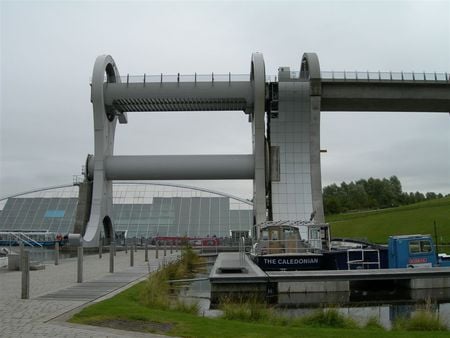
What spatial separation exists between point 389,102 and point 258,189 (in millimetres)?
12808

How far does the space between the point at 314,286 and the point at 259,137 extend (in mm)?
23282

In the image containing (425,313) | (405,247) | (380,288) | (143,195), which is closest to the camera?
(425,313)

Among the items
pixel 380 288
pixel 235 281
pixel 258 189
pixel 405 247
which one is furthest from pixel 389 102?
pixel 235 281

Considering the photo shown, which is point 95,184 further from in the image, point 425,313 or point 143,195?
point 425,313

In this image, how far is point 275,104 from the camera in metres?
43.2

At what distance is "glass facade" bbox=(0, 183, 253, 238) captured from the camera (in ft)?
208

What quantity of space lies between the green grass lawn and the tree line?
404 feet

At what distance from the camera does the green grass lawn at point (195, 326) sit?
9.45 m

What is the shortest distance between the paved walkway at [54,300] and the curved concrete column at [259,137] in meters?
19.0

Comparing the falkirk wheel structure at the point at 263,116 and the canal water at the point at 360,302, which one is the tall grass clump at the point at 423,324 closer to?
the canal water at the point at 360,302

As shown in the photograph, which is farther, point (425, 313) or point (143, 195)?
point (143, 195)

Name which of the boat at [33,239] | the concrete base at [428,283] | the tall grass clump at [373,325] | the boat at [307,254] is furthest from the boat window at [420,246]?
the boat at [33,239]

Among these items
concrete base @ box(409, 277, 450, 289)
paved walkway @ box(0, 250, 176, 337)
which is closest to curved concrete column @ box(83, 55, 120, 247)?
paved walkway @ box(0, 250, 176, 337)

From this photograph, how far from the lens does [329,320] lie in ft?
38.1
